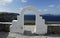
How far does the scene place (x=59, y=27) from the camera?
9398 millimetres

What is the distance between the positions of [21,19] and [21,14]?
38 centimetres

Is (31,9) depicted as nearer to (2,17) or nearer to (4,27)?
(4,27)

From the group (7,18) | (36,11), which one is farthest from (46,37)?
(7,18)

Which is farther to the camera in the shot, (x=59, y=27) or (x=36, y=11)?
(x=59, y=27)

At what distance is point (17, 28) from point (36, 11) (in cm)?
195

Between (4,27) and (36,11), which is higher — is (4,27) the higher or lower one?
the lower one

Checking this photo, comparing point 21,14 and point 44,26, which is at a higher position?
point 21,14

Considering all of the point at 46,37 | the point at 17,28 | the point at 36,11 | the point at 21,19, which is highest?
the point at 36,11

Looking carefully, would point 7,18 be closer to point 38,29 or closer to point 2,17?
point 2,17

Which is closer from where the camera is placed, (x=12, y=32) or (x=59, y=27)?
(x=12, y=32)

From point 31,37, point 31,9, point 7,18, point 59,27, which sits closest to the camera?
point 31,37

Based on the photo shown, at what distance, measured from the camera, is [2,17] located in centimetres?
2084

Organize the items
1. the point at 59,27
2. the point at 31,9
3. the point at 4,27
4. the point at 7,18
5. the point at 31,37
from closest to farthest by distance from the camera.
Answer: the point at 31,37
the point at 31,9
the point at 59,27
the point at 4,27
the point at 7,18

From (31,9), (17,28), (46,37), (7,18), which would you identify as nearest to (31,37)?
(46,37)
